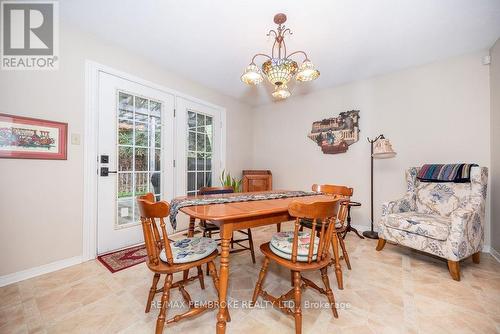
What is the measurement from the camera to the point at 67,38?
212 centimetres

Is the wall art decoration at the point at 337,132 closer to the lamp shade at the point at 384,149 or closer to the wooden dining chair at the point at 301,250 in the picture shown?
the lamp shade at the point at 384,149

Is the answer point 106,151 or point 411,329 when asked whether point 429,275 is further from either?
point 106,151

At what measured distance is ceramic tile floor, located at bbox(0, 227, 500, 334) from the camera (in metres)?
1.33

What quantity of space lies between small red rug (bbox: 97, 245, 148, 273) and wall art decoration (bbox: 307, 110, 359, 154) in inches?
127

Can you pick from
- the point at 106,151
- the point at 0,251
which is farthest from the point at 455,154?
the point at 0,251

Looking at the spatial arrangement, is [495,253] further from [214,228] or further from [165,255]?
[165,255]

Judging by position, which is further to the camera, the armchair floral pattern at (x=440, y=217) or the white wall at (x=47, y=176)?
the armchair floral pattern at (x=440, y=217)

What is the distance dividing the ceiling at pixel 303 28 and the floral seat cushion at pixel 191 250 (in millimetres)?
2046

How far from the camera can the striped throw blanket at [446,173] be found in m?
2.31

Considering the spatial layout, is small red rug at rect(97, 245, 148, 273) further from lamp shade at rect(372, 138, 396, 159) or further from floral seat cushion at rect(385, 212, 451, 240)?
lamp shade at rect(372, 138, 396, 159)

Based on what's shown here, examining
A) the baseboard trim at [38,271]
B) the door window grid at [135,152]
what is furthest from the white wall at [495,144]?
the baseboard trim at [38,271]

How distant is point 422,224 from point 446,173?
0.79 m

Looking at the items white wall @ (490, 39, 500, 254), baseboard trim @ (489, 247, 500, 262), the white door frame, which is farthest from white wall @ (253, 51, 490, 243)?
the white door frame

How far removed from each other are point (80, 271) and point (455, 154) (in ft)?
14.8
